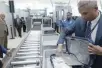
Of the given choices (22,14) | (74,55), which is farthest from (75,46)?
(22,14)

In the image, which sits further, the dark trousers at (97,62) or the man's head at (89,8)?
the dark trousers at (97,62)

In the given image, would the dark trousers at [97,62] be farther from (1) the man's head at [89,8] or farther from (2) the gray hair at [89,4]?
(2) the gray hair at [89,4]

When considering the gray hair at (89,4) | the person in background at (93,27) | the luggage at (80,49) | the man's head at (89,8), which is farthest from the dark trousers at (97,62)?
the gray hair at (89,4)

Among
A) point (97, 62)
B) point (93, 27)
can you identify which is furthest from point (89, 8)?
point (97, 62)

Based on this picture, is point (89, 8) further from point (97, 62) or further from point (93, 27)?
point (97, 62)

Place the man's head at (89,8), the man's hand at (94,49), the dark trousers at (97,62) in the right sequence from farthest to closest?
the dark trousers at (97,62) < the man's head at (89,8) < the man's hand at (94,49)

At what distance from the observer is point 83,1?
4.50 feet

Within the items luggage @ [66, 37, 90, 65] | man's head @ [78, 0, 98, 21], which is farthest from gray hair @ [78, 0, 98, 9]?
luggage @ [66, 37, 90, 65]

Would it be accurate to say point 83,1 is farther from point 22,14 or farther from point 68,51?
point 22,14

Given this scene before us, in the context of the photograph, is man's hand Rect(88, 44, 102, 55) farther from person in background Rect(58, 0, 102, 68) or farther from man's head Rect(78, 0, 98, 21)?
man's head Rect(78, 0, 98, 21)

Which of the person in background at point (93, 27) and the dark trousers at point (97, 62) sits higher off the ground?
the person in background at point (93, 27)

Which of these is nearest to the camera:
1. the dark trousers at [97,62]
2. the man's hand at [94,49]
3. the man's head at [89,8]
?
the man's hand at [94,49]

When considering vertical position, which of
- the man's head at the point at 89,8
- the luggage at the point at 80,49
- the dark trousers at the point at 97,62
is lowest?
the dark trousers at the point at 97,62

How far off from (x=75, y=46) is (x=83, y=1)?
47 centimetres
